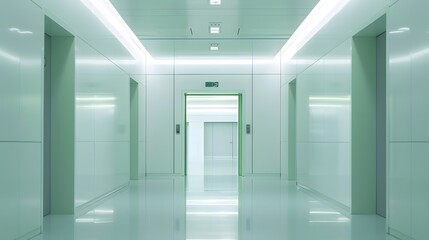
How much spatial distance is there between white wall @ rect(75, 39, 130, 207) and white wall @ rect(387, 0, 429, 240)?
6650 millimetres

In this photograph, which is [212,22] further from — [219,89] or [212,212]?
[219,89]

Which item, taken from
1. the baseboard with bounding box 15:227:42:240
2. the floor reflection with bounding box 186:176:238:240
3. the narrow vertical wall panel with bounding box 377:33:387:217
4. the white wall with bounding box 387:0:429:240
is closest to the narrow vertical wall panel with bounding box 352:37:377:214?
→ the narrow vertical wall panel with bounding box 377:33:387:217

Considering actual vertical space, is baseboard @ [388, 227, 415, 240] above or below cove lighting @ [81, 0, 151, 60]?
below

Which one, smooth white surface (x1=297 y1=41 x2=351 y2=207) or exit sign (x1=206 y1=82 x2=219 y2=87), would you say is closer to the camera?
smooth white surface (x1=297 y1=41 x2=351 y2=207)

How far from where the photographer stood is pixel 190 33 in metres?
16.6

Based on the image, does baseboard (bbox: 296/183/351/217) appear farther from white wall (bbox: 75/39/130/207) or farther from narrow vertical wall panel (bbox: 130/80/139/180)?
narrow vertical wall panel (bbox: 130/80/139/180)

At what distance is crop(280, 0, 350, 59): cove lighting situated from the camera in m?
12.7

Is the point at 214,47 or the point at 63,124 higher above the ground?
the point at 214,47

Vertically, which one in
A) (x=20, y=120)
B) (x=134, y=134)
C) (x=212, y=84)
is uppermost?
(x=212, y=84)

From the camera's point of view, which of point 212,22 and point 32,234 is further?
point 212,22

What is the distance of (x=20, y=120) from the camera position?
7.89 metres

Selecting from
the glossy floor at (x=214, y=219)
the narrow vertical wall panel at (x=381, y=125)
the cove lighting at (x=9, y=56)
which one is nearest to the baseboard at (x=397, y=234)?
the glossy floor at (x=214, y=219)

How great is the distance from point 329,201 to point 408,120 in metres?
5.52

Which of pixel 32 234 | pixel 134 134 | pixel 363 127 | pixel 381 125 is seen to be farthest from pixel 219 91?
pixel 32 234
